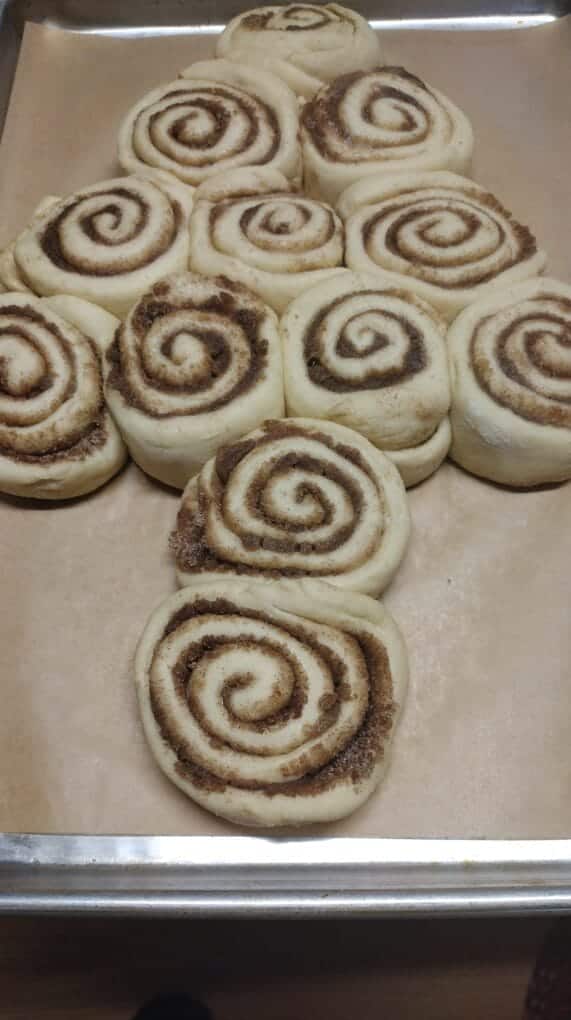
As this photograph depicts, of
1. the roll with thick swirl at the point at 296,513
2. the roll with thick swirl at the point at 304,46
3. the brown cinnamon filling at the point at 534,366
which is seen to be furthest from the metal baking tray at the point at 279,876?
the roll with thick swirl at the point at 304,46

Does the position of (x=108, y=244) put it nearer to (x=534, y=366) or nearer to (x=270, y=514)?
(x=270, y=514)

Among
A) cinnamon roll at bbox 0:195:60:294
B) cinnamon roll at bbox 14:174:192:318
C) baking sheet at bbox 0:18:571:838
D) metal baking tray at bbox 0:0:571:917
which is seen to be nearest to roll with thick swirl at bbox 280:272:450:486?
baking sheet at bbox 0:18:571:838

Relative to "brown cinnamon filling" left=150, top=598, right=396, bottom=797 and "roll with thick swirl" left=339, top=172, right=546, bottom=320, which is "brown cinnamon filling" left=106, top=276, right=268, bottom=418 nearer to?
"roll with thick swirl" left=339, top=172, right=546, bottom=320

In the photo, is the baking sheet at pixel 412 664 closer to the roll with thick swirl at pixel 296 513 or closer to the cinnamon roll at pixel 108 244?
the roll with thick swirl at pixel 296 513

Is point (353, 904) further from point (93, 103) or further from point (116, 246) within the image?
point (93, 103)

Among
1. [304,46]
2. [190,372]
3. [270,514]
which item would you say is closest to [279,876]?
[270,514]

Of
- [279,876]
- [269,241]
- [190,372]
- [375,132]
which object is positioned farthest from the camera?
[375,132]

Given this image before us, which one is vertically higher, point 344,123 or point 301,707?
point 344,123
